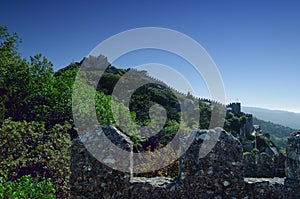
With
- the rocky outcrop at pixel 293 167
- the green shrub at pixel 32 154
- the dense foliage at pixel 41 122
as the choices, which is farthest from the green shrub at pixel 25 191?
the rocky outcrop at pixel 293 167

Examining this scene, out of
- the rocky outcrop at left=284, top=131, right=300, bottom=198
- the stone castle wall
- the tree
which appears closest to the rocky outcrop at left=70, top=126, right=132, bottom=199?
the stone castle wall

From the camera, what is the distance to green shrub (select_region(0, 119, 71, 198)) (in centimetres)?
852

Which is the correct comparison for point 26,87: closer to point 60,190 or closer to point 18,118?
point 18,118

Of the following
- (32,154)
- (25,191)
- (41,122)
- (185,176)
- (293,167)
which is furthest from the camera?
(41,122)

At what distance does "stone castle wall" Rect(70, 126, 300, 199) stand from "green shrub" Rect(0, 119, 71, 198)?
14.2 feet

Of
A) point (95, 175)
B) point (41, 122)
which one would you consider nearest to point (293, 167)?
point (95, 175)

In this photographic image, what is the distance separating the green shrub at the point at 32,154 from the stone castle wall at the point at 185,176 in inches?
171

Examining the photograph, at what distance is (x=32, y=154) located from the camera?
9.42m

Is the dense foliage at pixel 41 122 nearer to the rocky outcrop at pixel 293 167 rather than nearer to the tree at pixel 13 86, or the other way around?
the tree at pixel 13 86

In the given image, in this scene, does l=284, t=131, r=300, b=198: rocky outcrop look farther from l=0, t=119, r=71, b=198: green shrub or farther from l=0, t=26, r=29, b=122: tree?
l=0, t=26, r=29, b=122: tree

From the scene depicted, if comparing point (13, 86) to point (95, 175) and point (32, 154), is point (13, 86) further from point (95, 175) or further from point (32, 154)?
point (95, 175)

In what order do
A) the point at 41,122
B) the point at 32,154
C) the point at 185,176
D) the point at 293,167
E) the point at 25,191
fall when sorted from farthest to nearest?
1. the point at 41,122
2. the point at 32,154
3. the point at 25,191
4. the point at 293,167
5. the point at 185,176

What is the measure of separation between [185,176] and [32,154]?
714 cm

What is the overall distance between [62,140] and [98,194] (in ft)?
22.1
